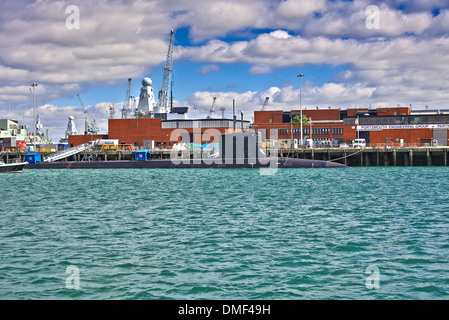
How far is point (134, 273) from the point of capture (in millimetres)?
18453

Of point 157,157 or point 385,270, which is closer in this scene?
point 385,270

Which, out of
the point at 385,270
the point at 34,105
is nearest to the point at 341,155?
the point at 34,105

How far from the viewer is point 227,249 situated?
73.0ft

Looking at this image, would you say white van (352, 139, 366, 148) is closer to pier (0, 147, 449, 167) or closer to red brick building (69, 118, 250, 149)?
pier (0, 147, 449, 167)

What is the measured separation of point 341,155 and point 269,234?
264 feet

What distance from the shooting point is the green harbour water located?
16453mm

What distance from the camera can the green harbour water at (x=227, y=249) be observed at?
648 inches

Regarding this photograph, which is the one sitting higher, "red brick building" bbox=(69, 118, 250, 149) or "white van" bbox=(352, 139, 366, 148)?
"red brick building" bbox=(69, 118, 250, 149)

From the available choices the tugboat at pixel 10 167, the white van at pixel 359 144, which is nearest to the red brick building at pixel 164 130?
the white van at pixel 359 144

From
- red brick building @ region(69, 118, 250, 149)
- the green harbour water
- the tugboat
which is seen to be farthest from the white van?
the green harbour water

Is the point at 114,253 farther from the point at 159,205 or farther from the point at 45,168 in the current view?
the point at 45,168

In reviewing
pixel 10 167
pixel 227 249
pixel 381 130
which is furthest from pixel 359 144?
pixel 227 249
